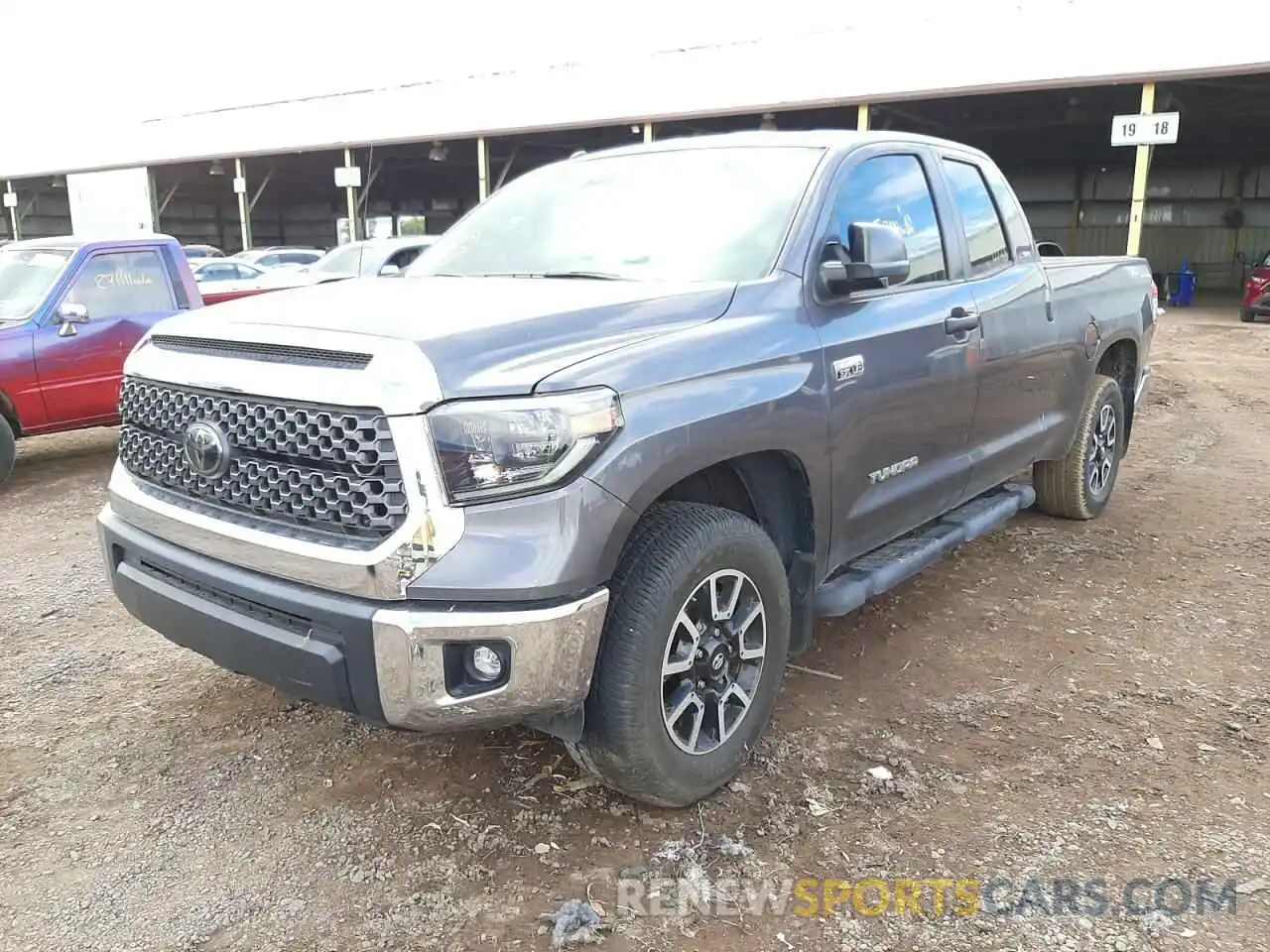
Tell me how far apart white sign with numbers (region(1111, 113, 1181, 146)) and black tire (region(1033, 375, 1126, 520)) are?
46.9 ft

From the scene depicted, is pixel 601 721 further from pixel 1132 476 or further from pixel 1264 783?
pixel 1132 476

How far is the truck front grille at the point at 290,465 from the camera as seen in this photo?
2.41 metres

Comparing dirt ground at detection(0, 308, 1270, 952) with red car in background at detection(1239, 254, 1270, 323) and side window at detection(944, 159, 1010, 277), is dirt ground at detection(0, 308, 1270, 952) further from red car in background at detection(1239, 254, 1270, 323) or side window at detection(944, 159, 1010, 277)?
red car in background at detection(1239, 254, 1270, 323)

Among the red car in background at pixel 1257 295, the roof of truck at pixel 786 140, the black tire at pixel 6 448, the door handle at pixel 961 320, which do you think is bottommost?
the red car in background at pixel 1257 295

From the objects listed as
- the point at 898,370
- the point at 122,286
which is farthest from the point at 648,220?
the point at 122,286

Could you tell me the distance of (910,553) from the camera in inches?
152

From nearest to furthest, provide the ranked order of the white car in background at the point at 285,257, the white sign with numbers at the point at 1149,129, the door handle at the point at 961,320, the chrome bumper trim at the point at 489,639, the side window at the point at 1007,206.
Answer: the chrome bumper trim at the point at 489,639
the door handle at the point at 961,320
the side window at the point at 1007,206
the white sign with numbers at the point at 1149,129
the white car in background at the point at 285,257

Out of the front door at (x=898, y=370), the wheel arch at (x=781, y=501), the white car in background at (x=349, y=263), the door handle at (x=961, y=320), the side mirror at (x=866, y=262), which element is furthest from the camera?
the white car in background at (x=349, y=263)

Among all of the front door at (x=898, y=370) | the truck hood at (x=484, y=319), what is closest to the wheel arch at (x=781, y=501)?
the front door at (x=898, y=370)

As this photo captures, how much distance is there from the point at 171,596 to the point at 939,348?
2.75 metres

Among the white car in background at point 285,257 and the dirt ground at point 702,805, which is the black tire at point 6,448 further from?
the white car in background at point 285,257

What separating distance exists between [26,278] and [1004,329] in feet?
22.8

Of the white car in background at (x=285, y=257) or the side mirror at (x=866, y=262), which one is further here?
the white car in background at (x=285, y=257)

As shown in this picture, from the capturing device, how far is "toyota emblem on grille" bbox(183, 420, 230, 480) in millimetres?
2684
